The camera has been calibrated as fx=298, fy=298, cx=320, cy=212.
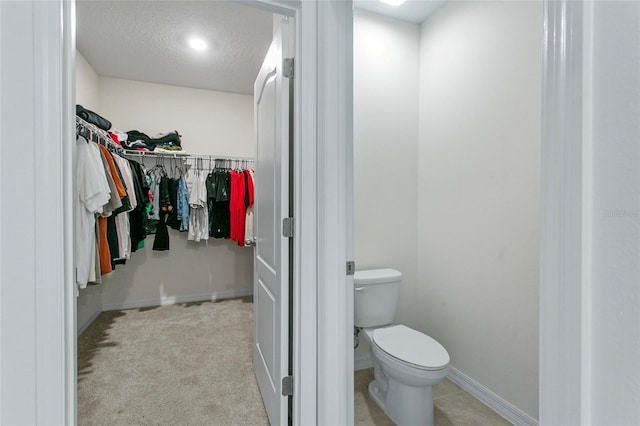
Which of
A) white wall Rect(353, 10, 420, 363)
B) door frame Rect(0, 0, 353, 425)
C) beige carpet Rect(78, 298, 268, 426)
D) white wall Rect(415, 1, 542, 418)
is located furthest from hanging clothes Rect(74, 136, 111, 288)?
white wall Rect(415, 1, 542, 418)

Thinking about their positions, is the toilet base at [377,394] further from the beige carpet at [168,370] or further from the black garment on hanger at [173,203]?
the black garment on hanger at [173,203]

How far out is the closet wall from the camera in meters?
3.35

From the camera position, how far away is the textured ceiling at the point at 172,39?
88.9 inches

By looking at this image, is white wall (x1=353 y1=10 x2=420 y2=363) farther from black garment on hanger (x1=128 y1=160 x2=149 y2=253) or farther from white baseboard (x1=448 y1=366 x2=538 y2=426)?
black garment on hanger (x1=128 y1=160 x2=149 y2=253)

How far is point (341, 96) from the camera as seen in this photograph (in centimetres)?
122

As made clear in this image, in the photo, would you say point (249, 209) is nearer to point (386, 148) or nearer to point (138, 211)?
point (138, 211)

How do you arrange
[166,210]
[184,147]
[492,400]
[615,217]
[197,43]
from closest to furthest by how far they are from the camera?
[615,217] → [492,400] → [197,43] → [166,210] → [184,147]

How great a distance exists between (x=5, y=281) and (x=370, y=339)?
1.63 metres

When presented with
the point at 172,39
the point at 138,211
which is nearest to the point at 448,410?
the point at 138,211

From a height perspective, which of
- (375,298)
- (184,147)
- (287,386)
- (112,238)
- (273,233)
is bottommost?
(287,386)

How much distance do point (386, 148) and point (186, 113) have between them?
2.72 m

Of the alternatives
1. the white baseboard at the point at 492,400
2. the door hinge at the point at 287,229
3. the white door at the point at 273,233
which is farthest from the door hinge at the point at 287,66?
the white baseboard at the point at 492,400

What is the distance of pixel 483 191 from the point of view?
1.84 meters

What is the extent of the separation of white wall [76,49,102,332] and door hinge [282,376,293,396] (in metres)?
2.47
